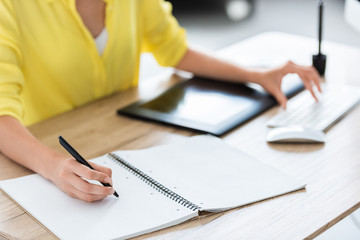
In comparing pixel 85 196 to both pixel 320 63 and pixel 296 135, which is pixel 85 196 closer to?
pixel 296 135

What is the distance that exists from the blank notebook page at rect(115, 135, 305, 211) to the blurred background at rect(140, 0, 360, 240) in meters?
2.45

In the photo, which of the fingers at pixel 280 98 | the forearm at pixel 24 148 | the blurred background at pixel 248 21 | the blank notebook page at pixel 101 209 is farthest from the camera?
the blurred background at pixel 248 21

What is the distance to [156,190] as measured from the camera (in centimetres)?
117

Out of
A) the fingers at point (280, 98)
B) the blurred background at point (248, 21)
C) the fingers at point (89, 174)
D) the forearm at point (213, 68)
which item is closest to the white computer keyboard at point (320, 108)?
the fingers at point (280, 98)

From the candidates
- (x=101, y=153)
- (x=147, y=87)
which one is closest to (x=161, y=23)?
(x=147, y=87)

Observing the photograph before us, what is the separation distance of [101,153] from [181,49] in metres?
0.58

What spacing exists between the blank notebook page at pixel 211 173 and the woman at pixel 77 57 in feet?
0.92

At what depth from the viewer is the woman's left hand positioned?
1.59 m

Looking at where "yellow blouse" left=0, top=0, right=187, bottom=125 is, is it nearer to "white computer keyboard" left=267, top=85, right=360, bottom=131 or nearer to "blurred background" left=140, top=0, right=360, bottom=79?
"white computer keyboard" left=267, top=85, right=360, bottom=131

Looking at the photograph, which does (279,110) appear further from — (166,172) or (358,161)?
(166,172)

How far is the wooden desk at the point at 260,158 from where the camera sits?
105 centimetres

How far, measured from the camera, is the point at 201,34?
4426mm

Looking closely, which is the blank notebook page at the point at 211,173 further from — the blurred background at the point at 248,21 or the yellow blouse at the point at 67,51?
the blurred background at the point at 248,21

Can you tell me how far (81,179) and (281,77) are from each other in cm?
71
